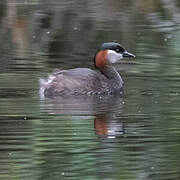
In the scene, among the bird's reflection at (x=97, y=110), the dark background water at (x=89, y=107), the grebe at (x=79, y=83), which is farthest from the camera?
Result: the grebe at (x=79, y=83)

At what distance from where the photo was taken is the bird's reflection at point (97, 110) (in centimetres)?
862

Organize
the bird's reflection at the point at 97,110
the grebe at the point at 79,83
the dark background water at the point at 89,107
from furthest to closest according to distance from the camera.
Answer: the grebe at the point at 79,83, the bird's reflection at the point at 97,110, the dark background water at the point at 89,107

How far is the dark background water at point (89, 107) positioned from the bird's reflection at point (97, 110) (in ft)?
0.03

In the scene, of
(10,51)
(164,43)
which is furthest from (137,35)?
(10,51)

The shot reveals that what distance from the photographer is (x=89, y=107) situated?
32.5ft

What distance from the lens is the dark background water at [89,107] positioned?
23.6 ft

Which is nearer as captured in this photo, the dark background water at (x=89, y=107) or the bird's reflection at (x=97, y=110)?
the dark background water at (x=89, y=107)

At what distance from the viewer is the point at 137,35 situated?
15.7 meters

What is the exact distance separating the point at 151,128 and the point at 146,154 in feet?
3.57

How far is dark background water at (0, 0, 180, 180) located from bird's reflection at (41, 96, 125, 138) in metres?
0.01

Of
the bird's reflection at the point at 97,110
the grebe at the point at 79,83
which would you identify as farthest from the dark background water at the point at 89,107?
the grebe at the point at 79,83

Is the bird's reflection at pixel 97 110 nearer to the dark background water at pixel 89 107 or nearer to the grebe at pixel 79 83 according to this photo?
the dark background water at pixel 89 107

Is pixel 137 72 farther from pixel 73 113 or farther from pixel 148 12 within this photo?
pixel 148 12

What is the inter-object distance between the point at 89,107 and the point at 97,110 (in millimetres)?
236
